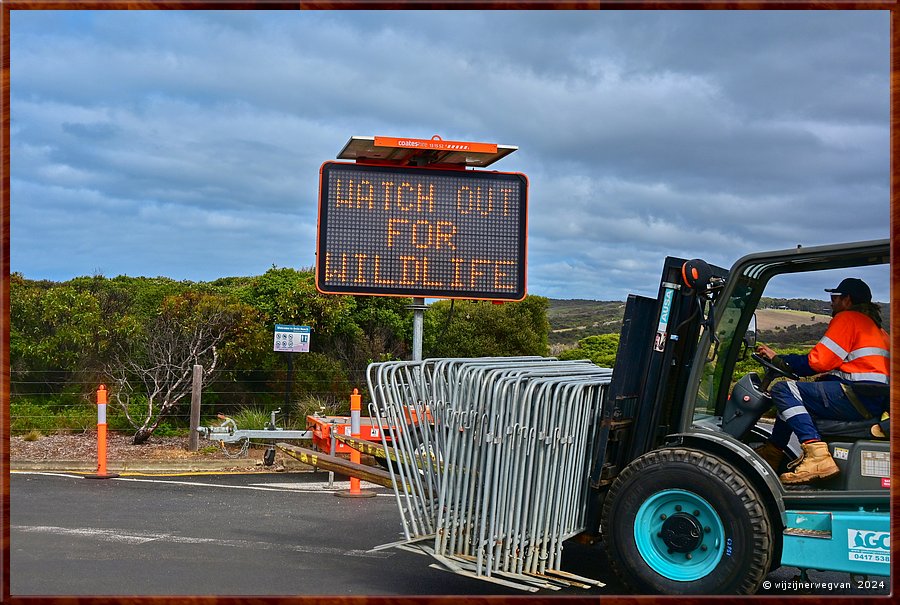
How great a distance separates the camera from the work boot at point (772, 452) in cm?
645

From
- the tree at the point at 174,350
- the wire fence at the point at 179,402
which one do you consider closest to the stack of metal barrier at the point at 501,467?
the wire fence at the point at 179,402

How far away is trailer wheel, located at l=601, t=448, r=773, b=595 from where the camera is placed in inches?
211

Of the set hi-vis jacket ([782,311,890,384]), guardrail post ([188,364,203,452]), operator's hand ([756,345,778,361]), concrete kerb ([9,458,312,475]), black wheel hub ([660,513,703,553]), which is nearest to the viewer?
black wheel hub ([660,513,703,553])

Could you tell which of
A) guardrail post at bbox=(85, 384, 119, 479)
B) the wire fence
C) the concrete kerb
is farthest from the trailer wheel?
the wire fence

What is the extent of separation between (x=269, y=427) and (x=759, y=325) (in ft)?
29.2

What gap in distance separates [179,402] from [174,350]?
0.94m

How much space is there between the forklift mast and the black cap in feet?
2.69

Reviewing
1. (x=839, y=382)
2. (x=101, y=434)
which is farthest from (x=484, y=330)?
(x=839, y=382)

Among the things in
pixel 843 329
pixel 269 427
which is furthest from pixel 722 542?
pixel 269 427

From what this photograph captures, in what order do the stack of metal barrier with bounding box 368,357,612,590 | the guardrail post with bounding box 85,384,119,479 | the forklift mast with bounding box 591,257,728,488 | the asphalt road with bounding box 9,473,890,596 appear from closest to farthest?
A: the stack of metal barrier with bounding box 368,357,612,590 → the forklift mast with bounding box 591,257,728,488 → the asphalt road with bounding box 9,473,890,596 → the guardrail post with bounding box 85,384,119,479

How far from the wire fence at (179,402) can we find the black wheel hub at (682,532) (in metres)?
9.79

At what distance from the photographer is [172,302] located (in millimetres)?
14516

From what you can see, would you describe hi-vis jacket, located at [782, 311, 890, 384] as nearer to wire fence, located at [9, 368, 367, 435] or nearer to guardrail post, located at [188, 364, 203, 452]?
guardrail post, located at [188, 364, 203, 452]

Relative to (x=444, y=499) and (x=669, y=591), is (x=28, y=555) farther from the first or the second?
(x=669, y=591)
